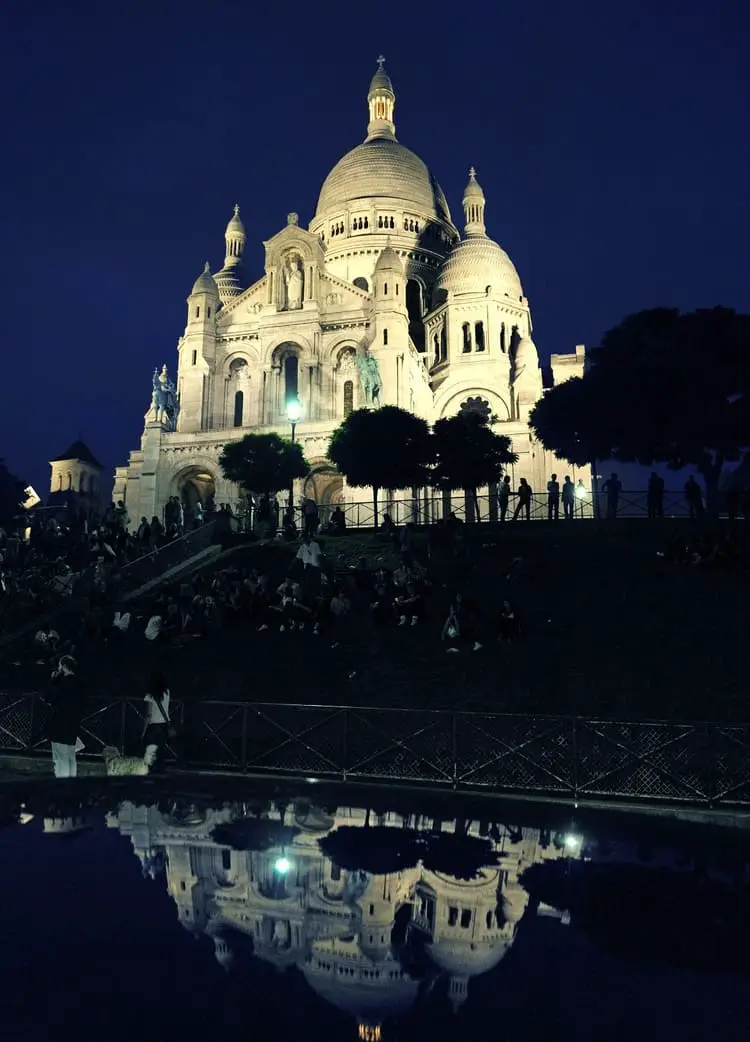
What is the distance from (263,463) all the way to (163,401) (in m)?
15.0

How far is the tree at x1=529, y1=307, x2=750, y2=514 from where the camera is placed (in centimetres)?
3127

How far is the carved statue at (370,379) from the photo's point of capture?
143 feet

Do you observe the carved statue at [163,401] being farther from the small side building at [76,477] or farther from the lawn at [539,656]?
the lawn at [539,656]

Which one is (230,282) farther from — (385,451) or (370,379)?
(385,451)

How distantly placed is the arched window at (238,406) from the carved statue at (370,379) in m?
9.87

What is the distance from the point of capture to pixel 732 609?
52.7ft

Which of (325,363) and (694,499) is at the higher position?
(325,363)

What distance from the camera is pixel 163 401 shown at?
50.5 m

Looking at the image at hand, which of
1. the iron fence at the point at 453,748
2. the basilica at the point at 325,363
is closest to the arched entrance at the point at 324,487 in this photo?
the basilica at the point at 325,363

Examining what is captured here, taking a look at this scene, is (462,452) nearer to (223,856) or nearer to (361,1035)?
(223,856)

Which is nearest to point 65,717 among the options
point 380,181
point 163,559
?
point 163,559

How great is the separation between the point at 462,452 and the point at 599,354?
7.38 m

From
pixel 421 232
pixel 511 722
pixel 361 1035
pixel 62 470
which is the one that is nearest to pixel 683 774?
pixel 511 722

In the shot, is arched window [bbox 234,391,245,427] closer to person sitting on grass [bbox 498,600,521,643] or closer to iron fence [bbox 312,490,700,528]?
iron fence [bbox 312,490,700,528]
